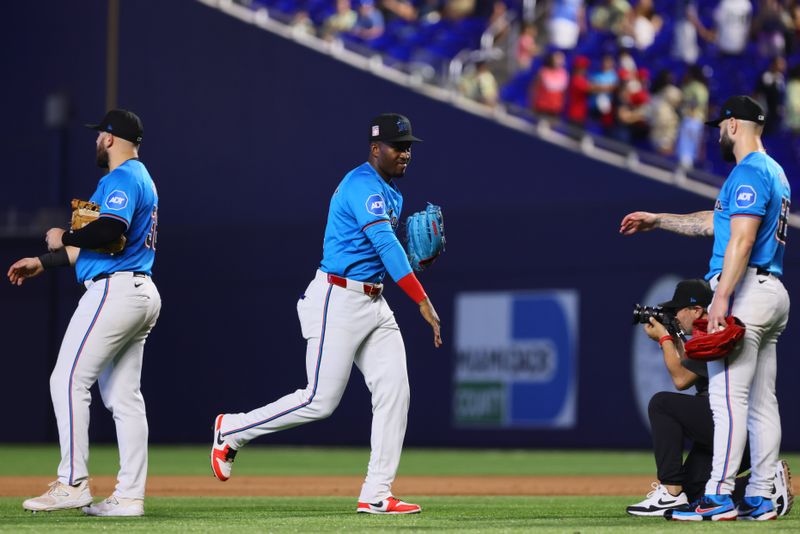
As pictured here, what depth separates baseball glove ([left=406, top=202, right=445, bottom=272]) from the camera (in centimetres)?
743

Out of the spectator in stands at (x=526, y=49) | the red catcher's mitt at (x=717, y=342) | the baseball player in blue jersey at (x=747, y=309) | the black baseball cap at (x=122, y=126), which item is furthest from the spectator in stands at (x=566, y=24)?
the red catcher's mitt at (x=717, y=342)

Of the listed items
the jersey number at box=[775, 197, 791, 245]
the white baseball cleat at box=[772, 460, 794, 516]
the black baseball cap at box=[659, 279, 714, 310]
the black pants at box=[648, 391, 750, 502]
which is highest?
the jersey number at box=[775, 197, 791, 245]

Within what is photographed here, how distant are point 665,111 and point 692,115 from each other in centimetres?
35

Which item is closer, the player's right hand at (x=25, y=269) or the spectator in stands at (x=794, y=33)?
the player's right hand at (x=25, y=269)

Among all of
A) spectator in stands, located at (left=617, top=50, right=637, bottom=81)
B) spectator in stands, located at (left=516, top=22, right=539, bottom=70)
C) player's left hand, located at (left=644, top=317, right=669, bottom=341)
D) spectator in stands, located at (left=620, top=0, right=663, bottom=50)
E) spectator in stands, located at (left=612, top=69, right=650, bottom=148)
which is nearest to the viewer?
player's left hand, located at (left=644, top=317, right=669, bottom=341)

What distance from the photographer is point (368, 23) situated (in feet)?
66.9

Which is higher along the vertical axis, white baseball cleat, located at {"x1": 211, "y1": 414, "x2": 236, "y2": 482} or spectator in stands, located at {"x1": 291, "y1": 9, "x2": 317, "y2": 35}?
spectator in stands, located at {"x1": 291, "y1": 9, "x2": 317, "y2": 35}

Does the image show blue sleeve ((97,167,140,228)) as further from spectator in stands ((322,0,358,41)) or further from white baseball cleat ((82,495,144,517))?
spectator in stands ((322,0,358,41))

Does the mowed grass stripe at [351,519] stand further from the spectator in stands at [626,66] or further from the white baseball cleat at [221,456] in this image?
the spectator in stands at [626,66]

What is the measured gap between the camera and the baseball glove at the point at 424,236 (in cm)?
743

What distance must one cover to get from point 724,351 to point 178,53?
15469mm

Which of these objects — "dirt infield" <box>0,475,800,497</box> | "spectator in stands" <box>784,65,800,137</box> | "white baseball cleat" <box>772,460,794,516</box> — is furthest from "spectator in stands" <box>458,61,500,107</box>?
"white baseball cleat" <box>772,460,794,516</box>

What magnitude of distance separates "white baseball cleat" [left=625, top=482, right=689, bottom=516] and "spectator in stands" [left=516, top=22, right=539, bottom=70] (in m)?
12.3

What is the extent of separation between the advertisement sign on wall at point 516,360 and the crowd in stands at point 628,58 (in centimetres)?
240
